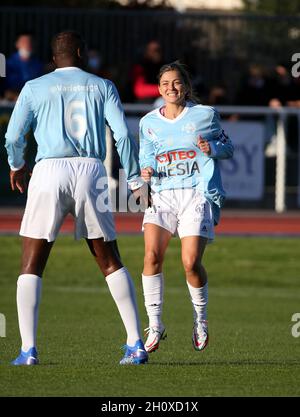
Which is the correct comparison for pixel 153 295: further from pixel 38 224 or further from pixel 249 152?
pixel 249 152

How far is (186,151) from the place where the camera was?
32.3 ft

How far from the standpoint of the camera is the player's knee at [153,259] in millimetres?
9875

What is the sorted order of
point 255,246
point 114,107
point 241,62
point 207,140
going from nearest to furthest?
point 114,107 → point 207,140 → point 255,246 → point 241,62

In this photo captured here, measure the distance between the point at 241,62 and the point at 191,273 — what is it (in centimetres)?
1595

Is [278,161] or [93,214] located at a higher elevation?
[93,214]

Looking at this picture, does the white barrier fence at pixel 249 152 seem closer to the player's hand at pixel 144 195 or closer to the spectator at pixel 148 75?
the spectator at pixel 148 75

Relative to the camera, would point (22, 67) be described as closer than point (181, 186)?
No

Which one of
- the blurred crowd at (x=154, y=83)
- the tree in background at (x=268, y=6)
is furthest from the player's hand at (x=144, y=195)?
the tree in background at (x=268, y=6)

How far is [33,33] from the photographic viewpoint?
23.2 m

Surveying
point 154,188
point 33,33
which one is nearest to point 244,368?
point 154,188

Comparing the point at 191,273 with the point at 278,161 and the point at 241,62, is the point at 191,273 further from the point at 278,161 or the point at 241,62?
the point at 241,62

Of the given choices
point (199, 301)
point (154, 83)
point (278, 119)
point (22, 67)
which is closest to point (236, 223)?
point (278, 119)

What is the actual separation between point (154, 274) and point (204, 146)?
109 centimetres

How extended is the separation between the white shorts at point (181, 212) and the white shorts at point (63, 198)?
3.70ft
